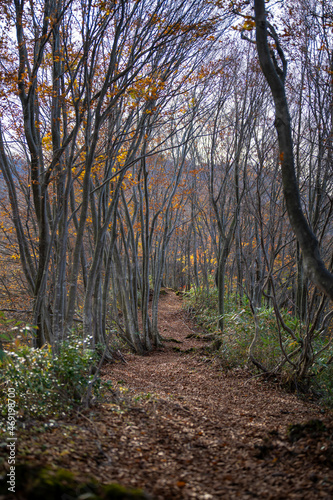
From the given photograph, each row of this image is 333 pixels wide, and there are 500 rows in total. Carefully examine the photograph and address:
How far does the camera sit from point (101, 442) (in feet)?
7.67

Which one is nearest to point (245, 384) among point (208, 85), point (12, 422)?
point (12, 422)

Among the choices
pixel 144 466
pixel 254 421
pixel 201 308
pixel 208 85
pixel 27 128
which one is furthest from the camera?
pixel 201 308

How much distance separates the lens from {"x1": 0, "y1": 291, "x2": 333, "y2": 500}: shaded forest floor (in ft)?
6.04

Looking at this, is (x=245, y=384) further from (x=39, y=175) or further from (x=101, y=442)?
(x=39, y=175)

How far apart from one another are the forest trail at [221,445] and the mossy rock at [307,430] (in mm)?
32

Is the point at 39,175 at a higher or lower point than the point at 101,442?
higher

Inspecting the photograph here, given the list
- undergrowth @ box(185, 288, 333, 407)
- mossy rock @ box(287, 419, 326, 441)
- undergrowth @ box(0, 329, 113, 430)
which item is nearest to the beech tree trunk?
mossy rock @ box(287, 419, 326, 441)

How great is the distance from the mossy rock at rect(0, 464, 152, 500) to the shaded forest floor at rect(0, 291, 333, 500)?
20cm

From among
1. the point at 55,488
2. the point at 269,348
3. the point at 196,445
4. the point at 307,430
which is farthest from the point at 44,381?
the point at 269,348

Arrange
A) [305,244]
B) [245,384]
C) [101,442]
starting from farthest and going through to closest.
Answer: [245,384] < [305,244] < [101,442]

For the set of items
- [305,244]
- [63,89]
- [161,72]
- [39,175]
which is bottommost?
[305,244]

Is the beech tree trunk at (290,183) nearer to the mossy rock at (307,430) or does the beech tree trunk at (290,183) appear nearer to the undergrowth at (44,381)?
the mossy rock at (307,430)

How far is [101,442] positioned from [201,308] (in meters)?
10.4

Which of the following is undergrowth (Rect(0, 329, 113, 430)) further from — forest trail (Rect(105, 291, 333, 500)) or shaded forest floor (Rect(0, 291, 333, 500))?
forest trail (Rect(105, 291, 333, 500))
